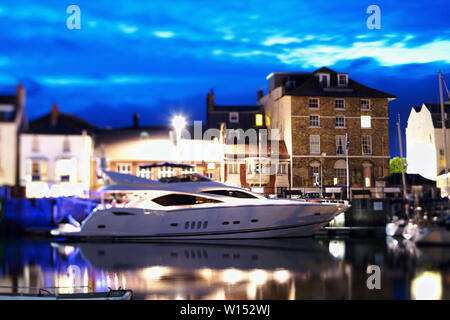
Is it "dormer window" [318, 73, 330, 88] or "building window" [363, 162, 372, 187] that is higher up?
"dormer window" [318, 73, 330, 88]

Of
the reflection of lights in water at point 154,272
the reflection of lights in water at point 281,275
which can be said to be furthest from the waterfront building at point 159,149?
the reflection of lights in water at point 281,275

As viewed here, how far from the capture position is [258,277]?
14805mm

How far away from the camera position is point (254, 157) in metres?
29.0

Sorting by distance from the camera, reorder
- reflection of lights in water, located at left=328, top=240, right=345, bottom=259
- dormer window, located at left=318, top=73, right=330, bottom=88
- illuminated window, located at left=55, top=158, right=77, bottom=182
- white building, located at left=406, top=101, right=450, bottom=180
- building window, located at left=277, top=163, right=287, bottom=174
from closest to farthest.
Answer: illuminated window, located at left=55, top=158, right=77, bottom=182 < reflection of lights in water, located at left=328, top=240, right=345, bottom=259 < white building, located at left=406, top=101, right=450, bottom=180 < building window, located at left=277, top=163, right=287, bottom=174 < dormer window, located at left=318, top=73, right=330, bottom=88

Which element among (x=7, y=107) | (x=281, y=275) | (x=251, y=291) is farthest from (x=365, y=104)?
(x=7, y=107)

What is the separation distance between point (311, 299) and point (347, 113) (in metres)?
23.0

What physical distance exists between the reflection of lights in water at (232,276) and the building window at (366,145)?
1853 centimetres

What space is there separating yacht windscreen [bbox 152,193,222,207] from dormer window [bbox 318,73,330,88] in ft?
50.1

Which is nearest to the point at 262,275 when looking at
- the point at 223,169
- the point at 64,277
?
the point at 64,277

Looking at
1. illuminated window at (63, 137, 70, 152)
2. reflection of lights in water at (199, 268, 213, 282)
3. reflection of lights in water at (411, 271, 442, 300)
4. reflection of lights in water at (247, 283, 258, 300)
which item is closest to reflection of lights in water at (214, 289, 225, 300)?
reflection of lights in water at (247, 283, 258, 300)

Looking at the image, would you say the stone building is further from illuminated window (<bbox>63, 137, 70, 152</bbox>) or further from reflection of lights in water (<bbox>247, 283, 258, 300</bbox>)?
illuminated window (<bbox>63, 137, 70, 152</bbox>)

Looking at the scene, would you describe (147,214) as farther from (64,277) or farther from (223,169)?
(64,277)

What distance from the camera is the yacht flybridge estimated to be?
910 inches

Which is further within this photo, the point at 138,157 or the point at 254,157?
the point at 138,157
